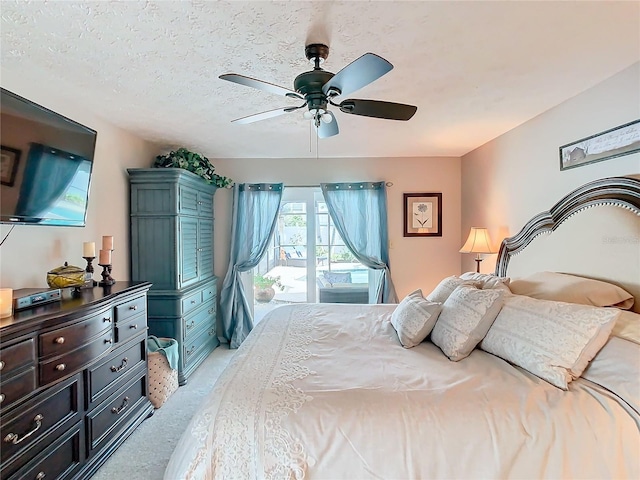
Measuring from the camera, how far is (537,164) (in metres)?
2.96

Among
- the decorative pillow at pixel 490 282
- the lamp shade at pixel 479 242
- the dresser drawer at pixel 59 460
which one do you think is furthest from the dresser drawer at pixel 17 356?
the lamp shade at pixel 479 242

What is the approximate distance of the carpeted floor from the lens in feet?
6.94

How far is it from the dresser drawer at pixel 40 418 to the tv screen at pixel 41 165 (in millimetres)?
982

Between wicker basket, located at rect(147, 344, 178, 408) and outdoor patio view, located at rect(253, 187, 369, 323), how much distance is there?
5.97 feet

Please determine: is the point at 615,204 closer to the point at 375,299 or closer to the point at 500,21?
the point at 500,21

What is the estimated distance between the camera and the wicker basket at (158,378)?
9.48ft

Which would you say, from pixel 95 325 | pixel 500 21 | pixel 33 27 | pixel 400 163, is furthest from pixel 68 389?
pixel 400 163

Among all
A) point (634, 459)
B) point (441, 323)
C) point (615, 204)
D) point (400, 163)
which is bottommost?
point (634, 459)

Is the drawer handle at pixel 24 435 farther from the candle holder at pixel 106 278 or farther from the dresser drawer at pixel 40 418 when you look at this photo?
the candle holder at pixel 106 278

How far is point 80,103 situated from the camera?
256 centimetres

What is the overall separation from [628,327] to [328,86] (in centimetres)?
188

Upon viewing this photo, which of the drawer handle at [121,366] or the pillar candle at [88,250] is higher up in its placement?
the pillar candle at [88,250]

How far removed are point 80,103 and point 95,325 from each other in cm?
170

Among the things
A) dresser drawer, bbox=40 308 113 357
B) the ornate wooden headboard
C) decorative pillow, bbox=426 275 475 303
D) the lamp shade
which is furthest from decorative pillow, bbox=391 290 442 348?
dresser drawer, bbox=40 308 113 357
